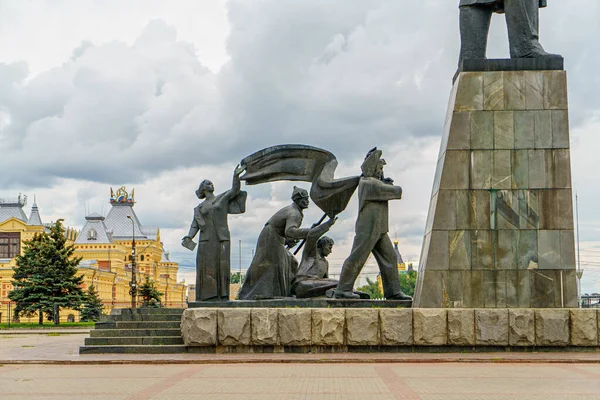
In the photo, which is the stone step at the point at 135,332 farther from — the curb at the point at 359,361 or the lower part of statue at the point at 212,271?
the curb at the point at 359,361

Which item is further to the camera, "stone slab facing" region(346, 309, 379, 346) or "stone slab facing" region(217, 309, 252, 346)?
"stone slab facing" region(217, 309, 252, 346)

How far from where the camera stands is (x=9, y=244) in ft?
264

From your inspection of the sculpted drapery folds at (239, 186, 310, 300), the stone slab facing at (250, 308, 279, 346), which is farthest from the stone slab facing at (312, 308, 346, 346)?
the sculpted drapery folds at (239, 186, 310, 300)

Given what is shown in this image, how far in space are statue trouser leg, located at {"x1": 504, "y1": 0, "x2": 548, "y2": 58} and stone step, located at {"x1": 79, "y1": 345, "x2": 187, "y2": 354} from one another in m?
8.46

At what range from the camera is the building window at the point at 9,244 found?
262ft

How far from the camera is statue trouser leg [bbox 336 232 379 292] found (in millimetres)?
15070

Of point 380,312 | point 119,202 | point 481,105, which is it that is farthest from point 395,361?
point 119,202

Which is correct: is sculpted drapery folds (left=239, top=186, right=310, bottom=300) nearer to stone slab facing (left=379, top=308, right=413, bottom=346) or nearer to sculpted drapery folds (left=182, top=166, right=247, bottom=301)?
sculpted drapery folds (left=182, top=166, right=247, bottom=301)

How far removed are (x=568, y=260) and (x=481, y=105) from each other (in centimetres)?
324

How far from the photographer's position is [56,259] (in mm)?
46188

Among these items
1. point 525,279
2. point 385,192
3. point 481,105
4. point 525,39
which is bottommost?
point 525,279
